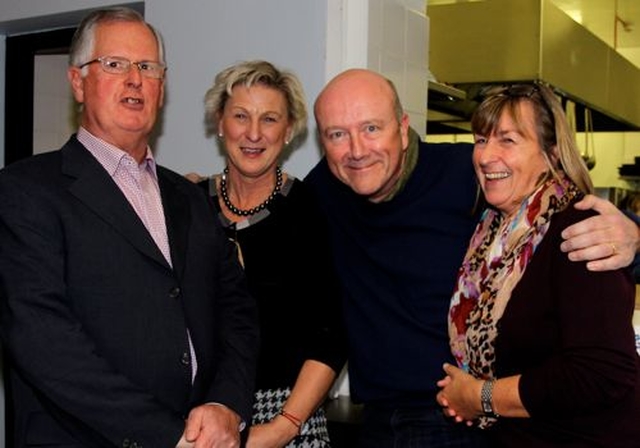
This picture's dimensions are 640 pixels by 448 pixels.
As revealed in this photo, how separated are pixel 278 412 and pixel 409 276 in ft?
1.43

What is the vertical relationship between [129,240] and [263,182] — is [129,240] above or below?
below

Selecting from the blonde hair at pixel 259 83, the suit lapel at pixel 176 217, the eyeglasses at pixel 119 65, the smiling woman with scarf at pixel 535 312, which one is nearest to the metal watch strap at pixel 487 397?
the smiling woman with scarf at pixel 535 312

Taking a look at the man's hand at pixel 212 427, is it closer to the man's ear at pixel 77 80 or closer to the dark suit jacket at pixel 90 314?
the dark suit jacket at pixel 90 314

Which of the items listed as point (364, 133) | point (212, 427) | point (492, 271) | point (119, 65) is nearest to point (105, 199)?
point (119, 65)

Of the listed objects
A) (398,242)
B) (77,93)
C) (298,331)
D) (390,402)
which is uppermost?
(77,93)

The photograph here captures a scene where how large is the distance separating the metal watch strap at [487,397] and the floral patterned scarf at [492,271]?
0.12 feet

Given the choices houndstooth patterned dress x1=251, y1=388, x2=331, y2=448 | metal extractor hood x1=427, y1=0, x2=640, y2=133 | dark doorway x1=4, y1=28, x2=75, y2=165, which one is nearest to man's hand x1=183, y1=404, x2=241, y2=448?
houndstooth patterned dress x1=251, y1=388, x2=331, y2=448

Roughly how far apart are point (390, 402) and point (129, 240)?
2.38 ft

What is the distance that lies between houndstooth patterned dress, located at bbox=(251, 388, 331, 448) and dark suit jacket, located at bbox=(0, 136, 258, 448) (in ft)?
0.74

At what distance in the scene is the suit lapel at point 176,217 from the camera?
5.00 feet

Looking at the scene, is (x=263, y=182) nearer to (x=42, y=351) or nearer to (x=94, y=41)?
(x=94, y=41)

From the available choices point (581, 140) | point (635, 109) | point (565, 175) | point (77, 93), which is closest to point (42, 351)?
point (77, 93)

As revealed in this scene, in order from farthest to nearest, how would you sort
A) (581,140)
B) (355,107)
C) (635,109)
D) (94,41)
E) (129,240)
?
(581,140) → (635,109) → (355,107) → (94,41) → (129,240)

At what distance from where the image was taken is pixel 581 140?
6062 millimetres
